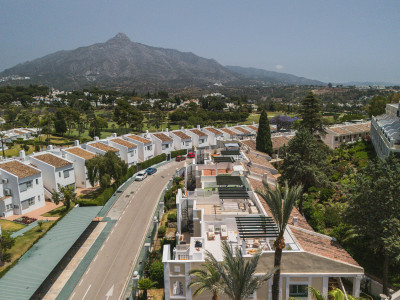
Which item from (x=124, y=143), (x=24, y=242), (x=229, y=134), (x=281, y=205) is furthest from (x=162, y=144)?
(x=281, y=205)

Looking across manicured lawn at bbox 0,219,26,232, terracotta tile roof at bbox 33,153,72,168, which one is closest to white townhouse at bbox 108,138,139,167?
terracotta tile roof at bbox 33,153,72,168

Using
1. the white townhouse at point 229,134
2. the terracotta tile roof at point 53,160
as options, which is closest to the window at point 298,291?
the terracotta tile roof at point 53,160

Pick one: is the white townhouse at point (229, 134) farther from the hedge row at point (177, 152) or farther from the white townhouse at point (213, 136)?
the hedge row at point (177, 152)

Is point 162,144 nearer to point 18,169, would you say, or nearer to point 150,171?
point 150,171

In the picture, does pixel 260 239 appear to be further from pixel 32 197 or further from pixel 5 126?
pixel 5 126

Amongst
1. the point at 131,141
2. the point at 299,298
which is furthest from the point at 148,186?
the point at 299,298

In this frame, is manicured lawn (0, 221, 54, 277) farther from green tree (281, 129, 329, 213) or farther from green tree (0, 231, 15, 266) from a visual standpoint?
green tree (281, 129, 329, 213)
